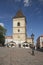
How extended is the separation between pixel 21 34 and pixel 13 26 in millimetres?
5672

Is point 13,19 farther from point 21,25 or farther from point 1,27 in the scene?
point 1,27

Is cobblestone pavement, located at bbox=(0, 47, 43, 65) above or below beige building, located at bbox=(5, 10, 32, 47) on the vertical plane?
below

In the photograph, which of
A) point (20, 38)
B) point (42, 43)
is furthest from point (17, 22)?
point (42, 43)

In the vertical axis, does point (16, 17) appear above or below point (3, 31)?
above

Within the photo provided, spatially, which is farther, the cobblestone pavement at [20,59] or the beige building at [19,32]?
the beige building at [19,32]

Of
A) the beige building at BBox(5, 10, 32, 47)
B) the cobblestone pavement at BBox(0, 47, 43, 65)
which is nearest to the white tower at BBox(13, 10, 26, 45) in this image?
the beige building at BBox(5, 10, 32, 47)

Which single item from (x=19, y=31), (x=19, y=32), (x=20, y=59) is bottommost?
(x=20, y=59)

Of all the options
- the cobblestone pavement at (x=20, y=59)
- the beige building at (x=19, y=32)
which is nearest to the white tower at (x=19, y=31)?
the beige building at (x=19, y=32)

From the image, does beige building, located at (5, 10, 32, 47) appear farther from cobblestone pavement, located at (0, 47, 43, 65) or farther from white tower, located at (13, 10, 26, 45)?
cobblestone pavement, located at (0, 47, 43, 65)

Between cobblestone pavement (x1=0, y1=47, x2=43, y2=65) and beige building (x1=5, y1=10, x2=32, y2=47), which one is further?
beige building (x1=5, y1=10, x2=32, y2=47)

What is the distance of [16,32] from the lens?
84.9 meters

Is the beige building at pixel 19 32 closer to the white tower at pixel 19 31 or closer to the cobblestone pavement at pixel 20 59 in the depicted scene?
the white tower at pixel 19 31

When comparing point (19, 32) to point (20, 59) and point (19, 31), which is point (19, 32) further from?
point (20, 59)

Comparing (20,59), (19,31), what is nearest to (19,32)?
(19,31)
